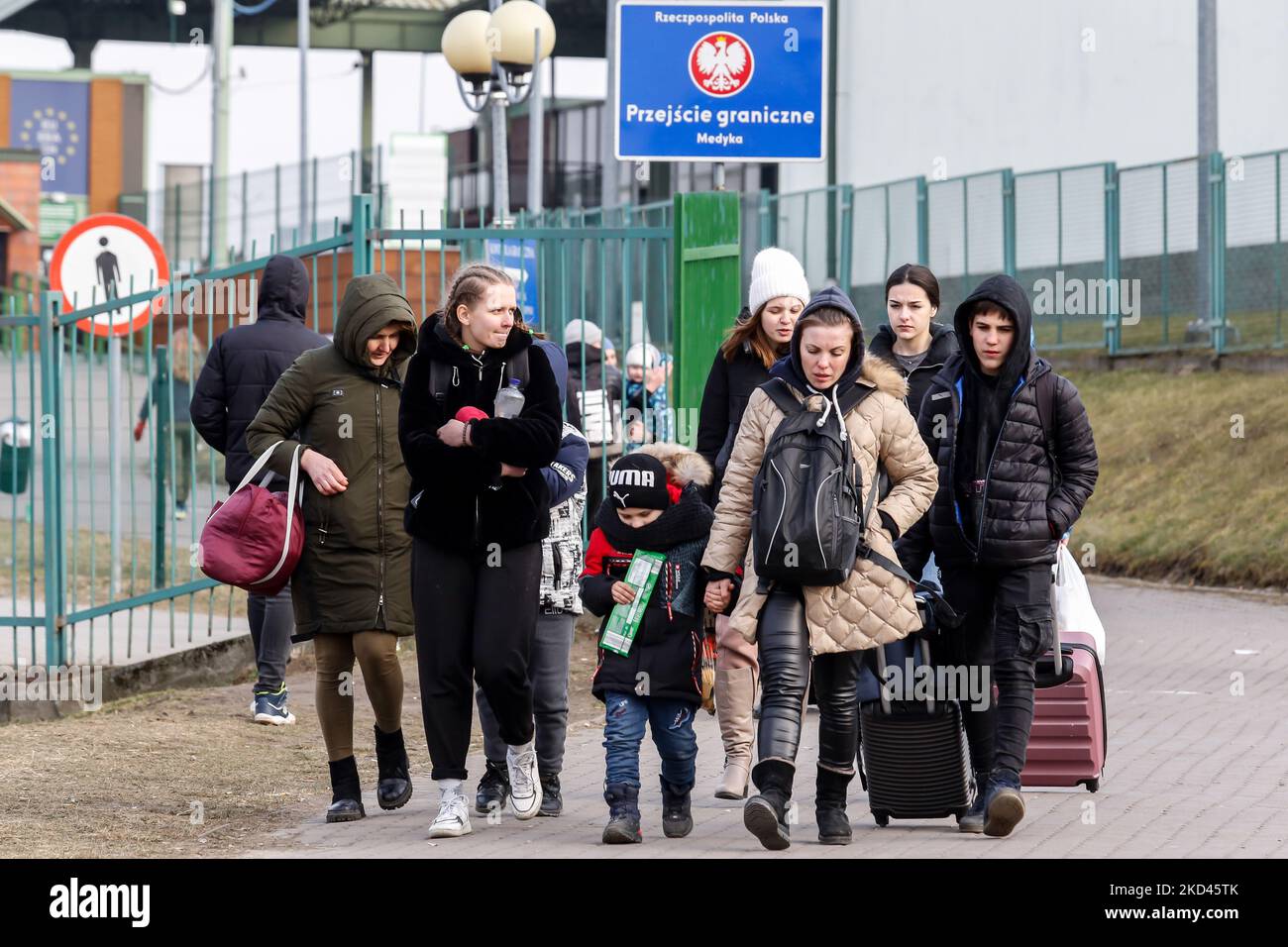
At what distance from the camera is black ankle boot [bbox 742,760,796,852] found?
634 centimetres

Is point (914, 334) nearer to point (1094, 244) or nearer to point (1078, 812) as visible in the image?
point (1078, 812)

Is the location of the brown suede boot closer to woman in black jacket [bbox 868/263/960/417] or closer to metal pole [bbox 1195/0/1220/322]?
woman in black jacket [bbox 868/263/960/417]

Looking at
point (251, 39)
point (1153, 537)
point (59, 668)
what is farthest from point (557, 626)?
point (251, 39)

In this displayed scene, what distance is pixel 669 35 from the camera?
10.8 metres

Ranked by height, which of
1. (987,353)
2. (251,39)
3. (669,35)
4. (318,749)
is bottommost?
(318,749)

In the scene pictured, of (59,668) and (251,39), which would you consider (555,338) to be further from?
(251,39)

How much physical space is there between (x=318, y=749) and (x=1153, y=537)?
27.3 feet

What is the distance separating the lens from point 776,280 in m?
7.74

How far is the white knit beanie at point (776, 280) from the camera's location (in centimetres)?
773

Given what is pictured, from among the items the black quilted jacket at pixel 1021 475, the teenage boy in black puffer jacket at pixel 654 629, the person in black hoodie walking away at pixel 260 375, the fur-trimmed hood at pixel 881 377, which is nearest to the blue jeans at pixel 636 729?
the teenage boy in black puffer jacket at pixel 654 629

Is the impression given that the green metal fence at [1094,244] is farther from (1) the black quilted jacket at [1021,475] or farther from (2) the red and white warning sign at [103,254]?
(1) the black quilted jacket at [1021,475]

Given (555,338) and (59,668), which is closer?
(59,668)

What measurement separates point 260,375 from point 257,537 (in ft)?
6.97

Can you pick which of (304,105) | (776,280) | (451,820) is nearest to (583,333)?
(776,280)
